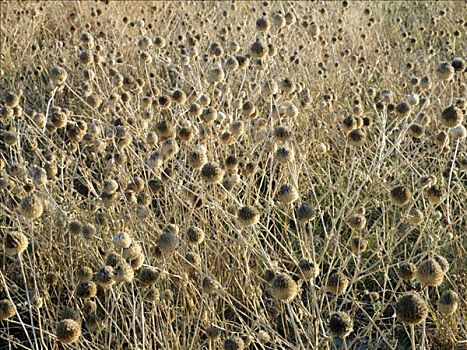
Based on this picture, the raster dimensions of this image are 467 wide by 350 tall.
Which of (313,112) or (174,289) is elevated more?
(313,112)

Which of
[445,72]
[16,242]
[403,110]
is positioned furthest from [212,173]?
[445,72]

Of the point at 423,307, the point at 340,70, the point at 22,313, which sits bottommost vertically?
the point at 22,313

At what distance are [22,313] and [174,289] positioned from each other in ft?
2.04

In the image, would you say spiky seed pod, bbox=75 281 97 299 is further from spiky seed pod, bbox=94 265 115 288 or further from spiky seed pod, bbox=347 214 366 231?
spiky seed pod, bbox=347 214 366 231

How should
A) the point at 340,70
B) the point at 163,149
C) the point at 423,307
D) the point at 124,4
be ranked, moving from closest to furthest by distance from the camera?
the point at 423,307, the point at 163,149, the point at 340,70, the point at 124,4

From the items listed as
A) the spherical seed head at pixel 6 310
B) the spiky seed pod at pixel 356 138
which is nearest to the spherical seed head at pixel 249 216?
the spiky seed pod at pixel 356 138

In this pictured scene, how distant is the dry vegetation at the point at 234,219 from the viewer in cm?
160

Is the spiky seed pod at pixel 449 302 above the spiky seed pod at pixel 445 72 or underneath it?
underneath

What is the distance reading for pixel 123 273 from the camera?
147cm

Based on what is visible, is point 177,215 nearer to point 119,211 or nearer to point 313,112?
point 119,211

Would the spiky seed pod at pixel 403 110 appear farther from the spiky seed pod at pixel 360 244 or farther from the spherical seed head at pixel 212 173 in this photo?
the spherical seed head at pixel 212 173

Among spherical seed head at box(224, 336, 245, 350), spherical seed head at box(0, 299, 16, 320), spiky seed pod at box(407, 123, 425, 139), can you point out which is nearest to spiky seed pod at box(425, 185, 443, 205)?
spiky seed pod at box(407, 123, 425, 139)

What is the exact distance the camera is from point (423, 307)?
4.09 ft

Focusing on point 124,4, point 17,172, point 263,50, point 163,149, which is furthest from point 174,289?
point 124,4
